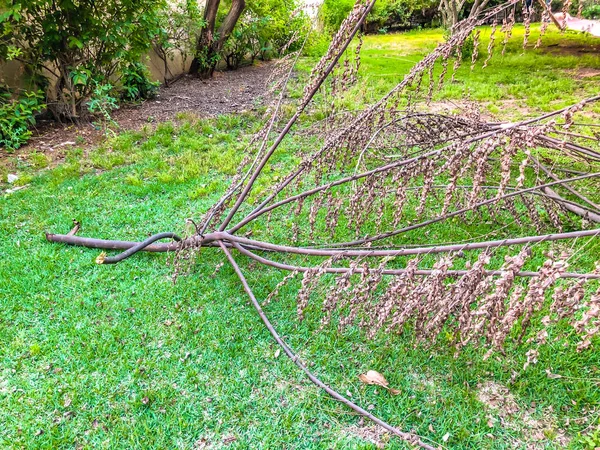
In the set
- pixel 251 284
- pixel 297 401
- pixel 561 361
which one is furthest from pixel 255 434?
pixel 561 361

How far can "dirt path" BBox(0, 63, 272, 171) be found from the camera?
13.5 ft

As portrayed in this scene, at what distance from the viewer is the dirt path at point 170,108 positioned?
412 cm

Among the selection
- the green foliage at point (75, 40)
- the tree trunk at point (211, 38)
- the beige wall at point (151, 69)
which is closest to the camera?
the green foliage at point (75, 40)

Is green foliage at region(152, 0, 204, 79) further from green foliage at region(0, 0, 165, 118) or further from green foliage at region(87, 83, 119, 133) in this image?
green foliage at region(87, 83, 119, 133)

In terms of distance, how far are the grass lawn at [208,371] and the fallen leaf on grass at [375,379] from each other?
0.09 feet

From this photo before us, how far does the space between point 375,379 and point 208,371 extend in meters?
0.79

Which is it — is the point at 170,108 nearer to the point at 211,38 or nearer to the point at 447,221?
the point at 211,38

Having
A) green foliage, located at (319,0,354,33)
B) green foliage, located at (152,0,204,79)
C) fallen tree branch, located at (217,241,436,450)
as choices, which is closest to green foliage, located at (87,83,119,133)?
green foliage, located at (152,0,204,79)

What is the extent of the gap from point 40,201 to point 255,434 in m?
2.79

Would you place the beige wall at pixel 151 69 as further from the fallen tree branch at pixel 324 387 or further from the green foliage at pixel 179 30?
the fallen tree branch at pixel 324 387

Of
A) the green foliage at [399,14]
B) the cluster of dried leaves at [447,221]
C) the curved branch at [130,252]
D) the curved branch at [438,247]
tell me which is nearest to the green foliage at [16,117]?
the curved branch at [130,252]

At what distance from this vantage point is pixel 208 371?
1.76m

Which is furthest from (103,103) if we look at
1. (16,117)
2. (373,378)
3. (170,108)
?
(373,378)

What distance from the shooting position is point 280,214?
2.97 meters
